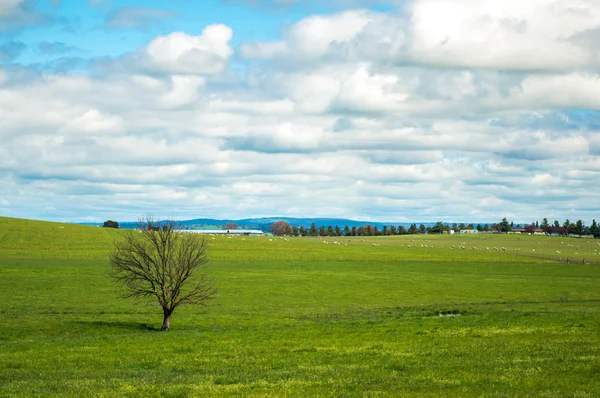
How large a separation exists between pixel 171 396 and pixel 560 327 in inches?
738

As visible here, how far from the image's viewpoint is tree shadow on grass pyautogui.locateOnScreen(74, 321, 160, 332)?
41.2 m

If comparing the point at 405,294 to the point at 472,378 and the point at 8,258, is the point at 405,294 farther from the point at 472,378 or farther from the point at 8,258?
the point at 8,258

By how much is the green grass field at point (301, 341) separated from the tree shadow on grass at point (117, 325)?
4.1 inches

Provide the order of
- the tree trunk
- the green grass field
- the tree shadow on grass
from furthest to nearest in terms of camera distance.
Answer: the tree shadow on grass → the tree trunk → the green grass field

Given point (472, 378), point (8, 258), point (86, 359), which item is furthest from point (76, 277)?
point (472, 378)

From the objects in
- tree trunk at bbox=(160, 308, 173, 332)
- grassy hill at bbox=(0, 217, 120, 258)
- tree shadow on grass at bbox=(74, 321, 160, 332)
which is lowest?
tree shadow on grass at bbox=(74, 321, 160, 332)

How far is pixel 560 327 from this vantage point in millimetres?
27641

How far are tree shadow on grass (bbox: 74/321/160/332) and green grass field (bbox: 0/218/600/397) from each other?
104 millimetres

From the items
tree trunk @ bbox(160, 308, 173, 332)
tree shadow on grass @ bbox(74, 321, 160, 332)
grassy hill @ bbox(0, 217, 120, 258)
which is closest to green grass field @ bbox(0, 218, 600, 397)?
tree shadow on grass @ bbox(74, 321, 160, 332)

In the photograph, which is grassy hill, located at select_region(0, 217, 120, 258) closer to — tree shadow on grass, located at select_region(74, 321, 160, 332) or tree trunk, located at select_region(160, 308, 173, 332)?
tree shadow on grass, located at select_region(74, 321, 160, 332)

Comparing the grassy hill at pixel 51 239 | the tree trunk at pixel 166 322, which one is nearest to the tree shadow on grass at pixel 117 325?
the tree trunk at pixel 166 322

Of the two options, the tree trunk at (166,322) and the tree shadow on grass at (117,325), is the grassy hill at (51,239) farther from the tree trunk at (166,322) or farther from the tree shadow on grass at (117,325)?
the tree trunk at (166,322)

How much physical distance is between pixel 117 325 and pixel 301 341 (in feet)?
63.7

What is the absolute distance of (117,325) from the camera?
42.4 m
